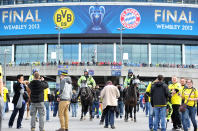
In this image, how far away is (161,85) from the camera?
1130 cm

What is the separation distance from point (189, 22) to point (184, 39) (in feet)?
11.9

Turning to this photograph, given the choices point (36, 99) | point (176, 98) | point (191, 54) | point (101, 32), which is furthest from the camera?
point (191, 54)

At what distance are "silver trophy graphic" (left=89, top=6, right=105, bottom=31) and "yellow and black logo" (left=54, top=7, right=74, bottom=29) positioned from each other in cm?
403

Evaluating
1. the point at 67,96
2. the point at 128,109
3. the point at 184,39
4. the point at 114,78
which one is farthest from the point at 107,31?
the point at 67,96

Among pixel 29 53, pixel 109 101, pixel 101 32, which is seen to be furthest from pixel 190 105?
pixel 29 53

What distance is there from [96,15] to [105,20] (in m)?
2.07

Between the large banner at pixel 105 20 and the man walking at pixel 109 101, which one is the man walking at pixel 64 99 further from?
the large banner at pixel 105 20

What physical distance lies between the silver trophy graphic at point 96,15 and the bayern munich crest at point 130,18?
401 centimetres

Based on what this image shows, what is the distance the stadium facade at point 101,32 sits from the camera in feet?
213

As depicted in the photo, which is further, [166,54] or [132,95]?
[166,54]

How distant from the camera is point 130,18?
214 feet

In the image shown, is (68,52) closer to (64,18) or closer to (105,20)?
(64,18)

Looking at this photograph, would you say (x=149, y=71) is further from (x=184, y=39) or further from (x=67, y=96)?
(x=67, y=96)

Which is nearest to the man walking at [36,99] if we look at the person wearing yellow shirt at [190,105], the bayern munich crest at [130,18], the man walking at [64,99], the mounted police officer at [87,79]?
the man walking at [64,99]
